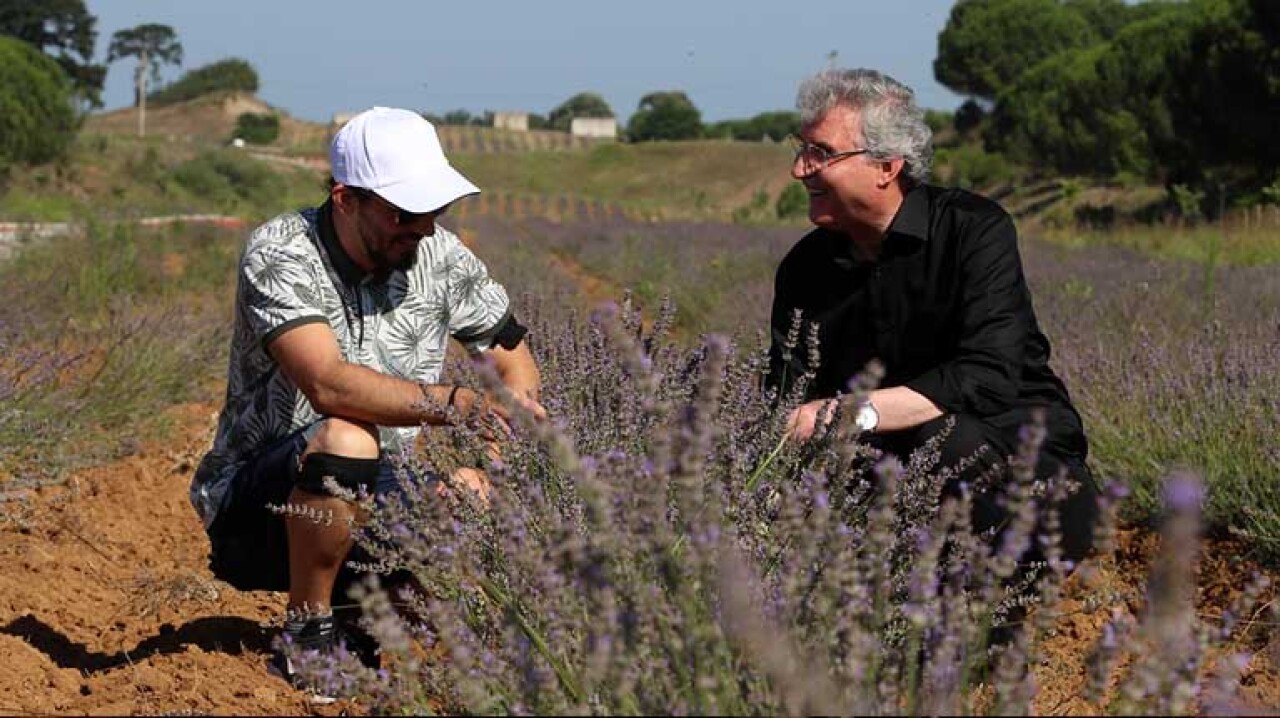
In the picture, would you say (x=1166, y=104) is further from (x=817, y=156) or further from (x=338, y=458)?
(x=338, y=458)

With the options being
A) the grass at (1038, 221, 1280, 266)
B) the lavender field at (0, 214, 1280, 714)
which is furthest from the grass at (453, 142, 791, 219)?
the lavender field at (0, 214, 1280, 714)

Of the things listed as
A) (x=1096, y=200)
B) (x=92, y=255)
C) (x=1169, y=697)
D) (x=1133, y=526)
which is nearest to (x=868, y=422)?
(x=1169, y=697)

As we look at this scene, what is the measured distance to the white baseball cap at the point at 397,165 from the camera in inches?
115

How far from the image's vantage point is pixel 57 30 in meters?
61.9

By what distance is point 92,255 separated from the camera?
10570mm

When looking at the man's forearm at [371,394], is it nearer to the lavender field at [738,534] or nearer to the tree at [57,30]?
the lavender field at [738,534]

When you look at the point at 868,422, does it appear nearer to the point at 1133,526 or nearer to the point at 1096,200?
the point at 1133,526

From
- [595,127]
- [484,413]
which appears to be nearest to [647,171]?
[595,127]

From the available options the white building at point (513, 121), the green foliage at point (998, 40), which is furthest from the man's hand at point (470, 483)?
the white building at point (513, 121)

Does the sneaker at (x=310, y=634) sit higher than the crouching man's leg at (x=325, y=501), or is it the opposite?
the crouching man's leg at (x=325, y=501)

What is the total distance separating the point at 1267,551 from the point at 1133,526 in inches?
27.0

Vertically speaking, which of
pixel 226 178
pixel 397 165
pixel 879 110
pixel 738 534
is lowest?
pixel 226 178

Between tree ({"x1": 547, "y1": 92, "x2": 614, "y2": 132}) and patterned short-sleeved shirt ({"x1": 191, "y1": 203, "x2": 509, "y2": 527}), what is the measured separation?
380 feet

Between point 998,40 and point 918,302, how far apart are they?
6625 centimetres
